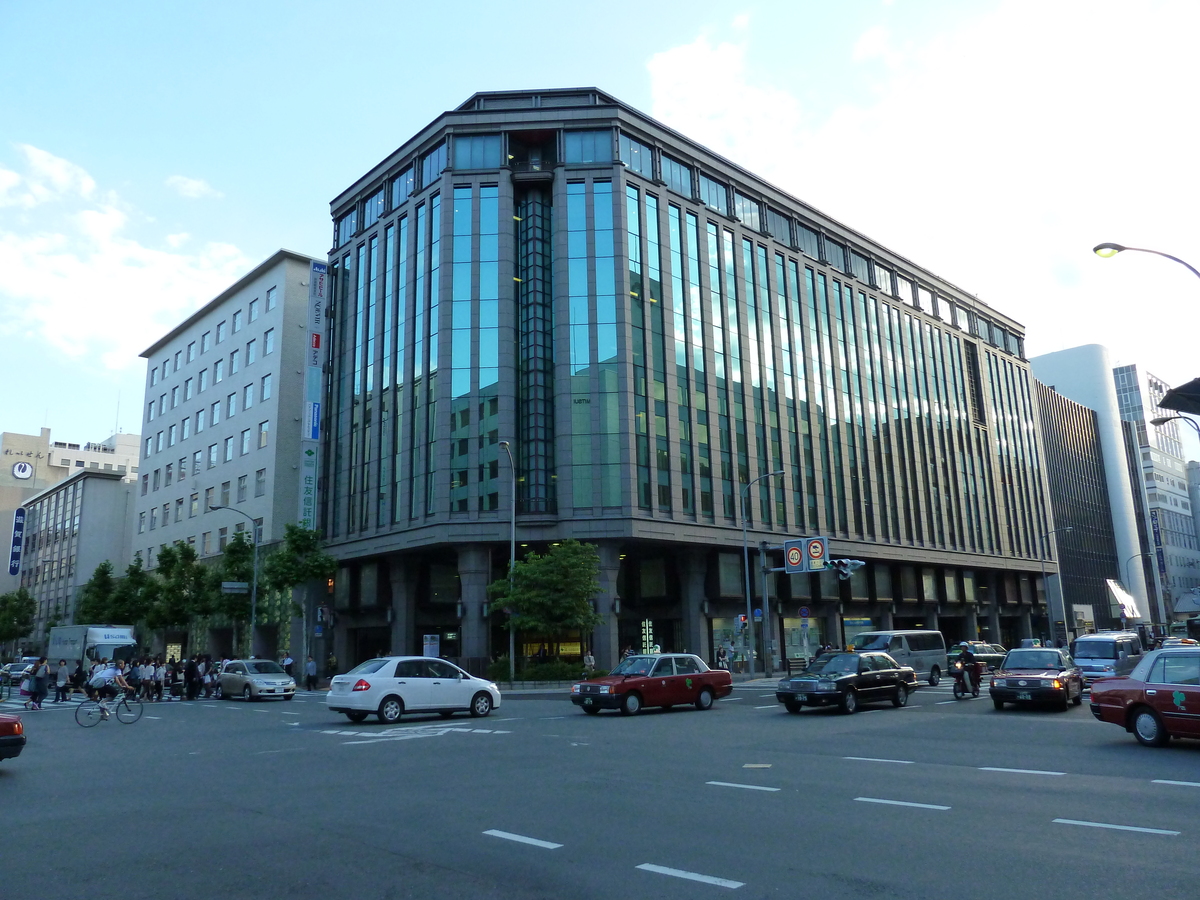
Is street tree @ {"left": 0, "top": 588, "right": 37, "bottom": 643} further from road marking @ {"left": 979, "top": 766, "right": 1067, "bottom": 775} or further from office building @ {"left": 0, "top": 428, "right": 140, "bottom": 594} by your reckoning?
road marking @ {"left": 979, "top": 766, "right": 1067, "bottom": 775}

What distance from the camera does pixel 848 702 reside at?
22.8 metres

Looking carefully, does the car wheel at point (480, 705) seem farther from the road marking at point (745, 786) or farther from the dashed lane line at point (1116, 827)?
the dashed lane line at point (1116, 827)

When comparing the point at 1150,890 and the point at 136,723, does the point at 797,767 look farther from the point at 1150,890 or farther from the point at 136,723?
the point at 136,723

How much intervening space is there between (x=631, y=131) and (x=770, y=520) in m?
23.8

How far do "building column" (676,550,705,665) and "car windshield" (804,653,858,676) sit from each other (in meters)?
24.0

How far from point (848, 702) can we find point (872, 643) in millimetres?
11188

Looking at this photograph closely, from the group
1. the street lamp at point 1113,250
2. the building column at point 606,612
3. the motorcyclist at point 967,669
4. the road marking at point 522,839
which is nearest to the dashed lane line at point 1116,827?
the road marking at point 522,839

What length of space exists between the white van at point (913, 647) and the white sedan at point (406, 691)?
16.0 metres

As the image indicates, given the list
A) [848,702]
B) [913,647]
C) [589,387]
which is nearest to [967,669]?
[848,702]

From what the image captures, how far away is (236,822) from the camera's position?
9.51m

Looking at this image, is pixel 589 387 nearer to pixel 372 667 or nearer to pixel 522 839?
pixel 372 667

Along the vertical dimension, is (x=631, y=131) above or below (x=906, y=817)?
above

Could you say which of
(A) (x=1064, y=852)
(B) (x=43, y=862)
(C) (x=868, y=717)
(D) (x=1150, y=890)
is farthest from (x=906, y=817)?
(C) (x=868, y=717)

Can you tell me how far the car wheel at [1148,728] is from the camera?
14836 millimetres
